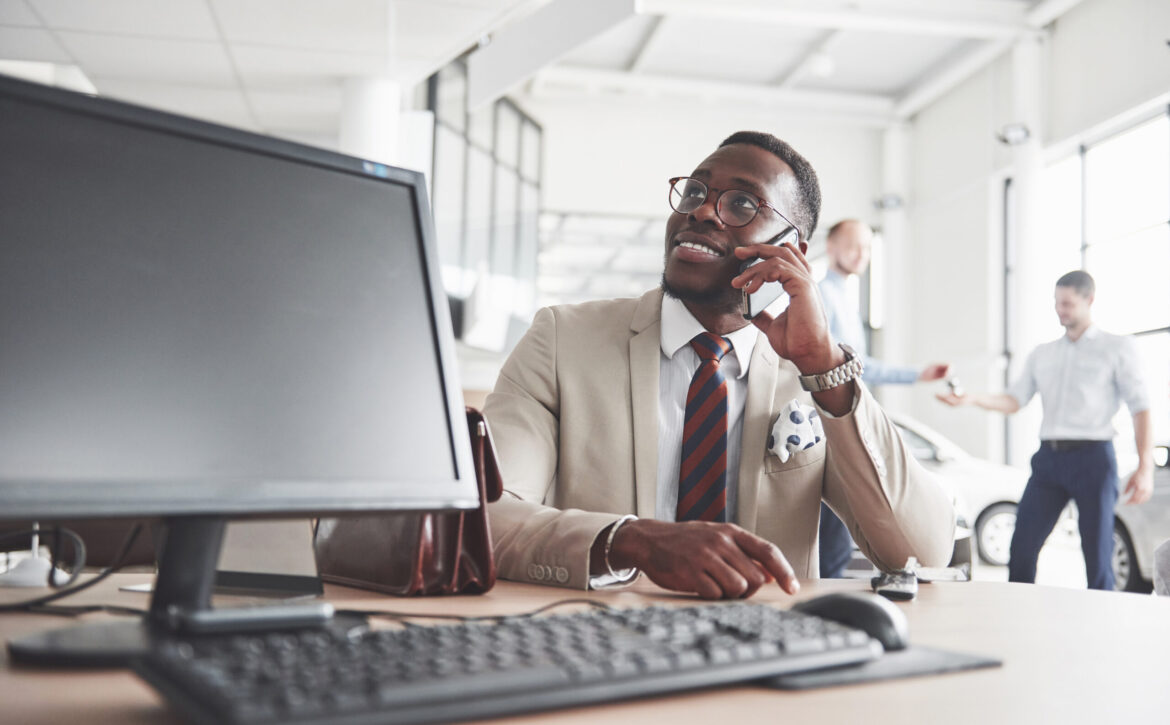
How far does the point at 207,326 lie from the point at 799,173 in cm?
138

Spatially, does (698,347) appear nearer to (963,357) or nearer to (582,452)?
(582,452)

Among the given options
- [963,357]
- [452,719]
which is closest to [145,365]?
[452,719]

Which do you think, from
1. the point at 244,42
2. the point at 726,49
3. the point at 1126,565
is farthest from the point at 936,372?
the point at 726,49

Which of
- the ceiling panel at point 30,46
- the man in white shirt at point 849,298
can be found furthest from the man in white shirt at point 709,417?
the ceiling panel at point 30,46

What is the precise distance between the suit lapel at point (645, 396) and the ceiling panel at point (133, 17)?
415 centimetres

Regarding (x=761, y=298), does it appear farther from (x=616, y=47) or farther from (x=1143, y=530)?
(x=616, y=47)

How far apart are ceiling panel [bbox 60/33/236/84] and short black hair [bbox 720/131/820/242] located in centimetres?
462

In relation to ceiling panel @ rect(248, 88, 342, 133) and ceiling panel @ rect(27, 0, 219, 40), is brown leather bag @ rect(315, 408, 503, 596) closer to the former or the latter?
ceiling panel @ rect(27, 0, 219, 40)

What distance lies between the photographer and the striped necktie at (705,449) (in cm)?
Result: 155

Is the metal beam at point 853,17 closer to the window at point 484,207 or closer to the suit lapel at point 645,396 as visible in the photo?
the window at point 484,207

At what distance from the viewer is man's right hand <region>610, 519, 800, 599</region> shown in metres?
1.09

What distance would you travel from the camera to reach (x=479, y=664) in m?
0.55

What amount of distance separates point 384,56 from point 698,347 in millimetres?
4593

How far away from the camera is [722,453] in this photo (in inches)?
62.1
